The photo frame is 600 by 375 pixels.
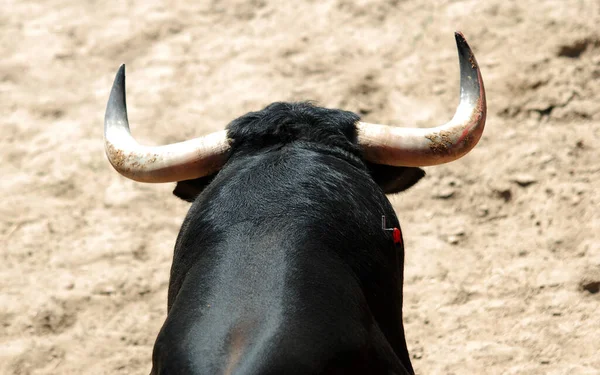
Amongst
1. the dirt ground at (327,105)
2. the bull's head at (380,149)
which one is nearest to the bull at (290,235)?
the bull's head at (380,149)

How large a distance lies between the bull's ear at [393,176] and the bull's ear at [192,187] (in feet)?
2.37

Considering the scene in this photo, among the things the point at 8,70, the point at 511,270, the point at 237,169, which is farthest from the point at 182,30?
the point at 237,169

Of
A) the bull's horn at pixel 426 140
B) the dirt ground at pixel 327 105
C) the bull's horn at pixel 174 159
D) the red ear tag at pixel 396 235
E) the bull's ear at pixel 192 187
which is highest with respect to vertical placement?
the bull's horn at pixel 426 140

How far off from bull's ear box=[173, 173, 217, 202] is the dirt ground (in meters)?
1.60

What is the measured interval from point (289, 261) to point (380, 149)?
3.04 ft

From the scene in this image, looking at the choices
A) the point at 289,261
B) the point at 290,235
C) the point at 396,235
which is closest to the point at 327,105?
the point at 396,235

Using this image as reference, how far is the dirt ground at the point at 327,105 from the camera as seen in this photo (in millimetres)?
5293

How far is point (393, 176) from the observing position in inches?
152

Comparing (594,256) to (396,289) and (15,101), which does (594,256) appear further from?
(15,101)

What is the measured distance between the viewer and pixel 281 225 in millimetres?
3078

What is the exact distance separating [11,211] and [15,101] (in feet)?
4.51

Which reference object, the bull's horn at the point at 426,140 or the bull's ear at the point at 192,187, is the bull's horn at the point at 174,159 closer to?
the bull's ear at the point at 192,187

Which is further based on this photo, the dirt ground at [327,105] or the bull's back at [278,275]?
the dirt ground at [327,105]

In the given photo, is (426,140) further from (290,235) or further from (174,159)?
(174,159)
